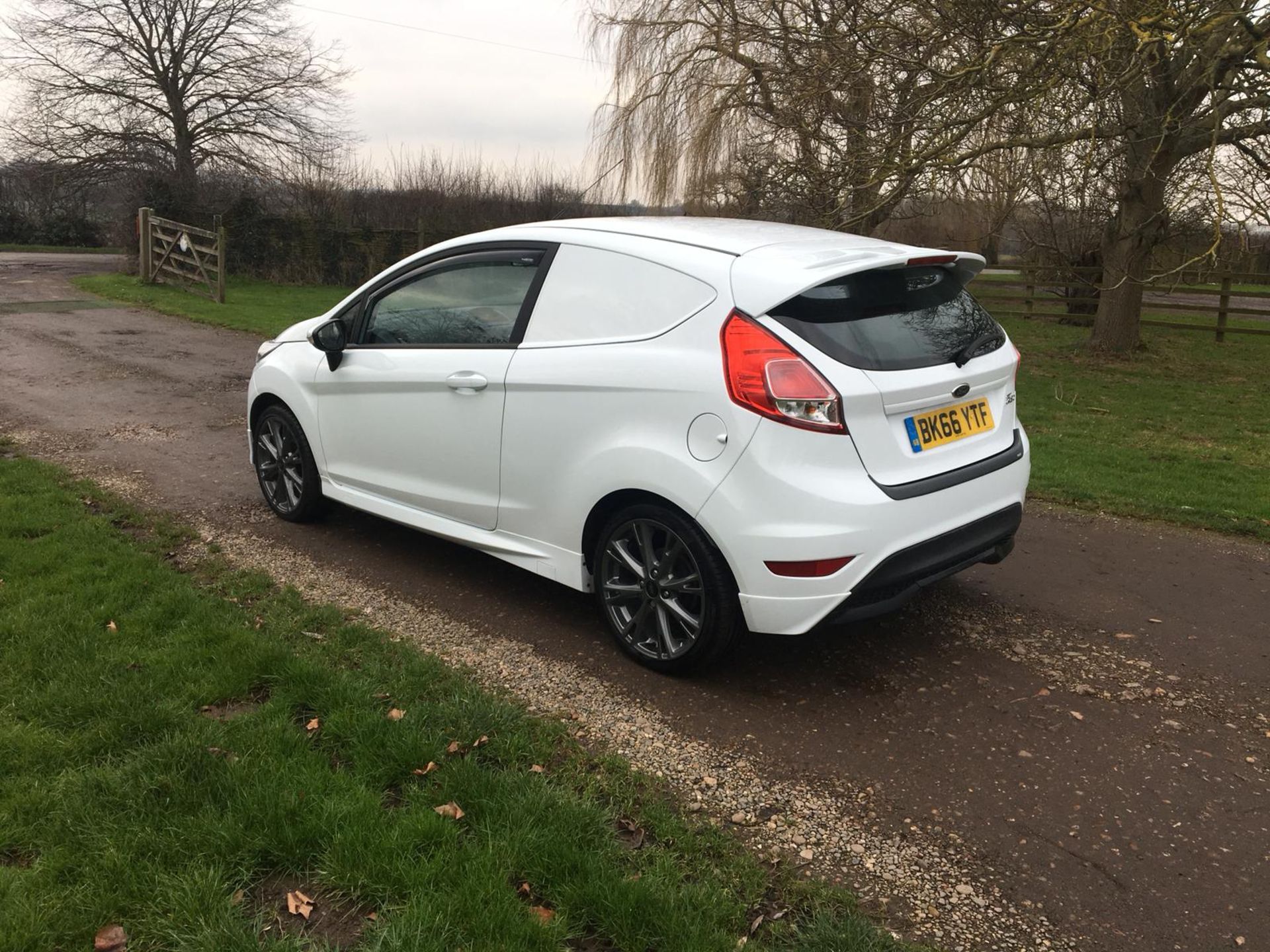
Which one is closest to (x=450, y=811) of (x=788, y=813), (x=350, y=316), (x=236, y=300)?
(x=788, y=813)

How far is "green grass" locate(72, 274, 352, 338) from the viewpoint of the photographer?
15.6 m

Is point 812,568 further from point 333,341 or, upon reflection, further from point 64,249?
point 64,249

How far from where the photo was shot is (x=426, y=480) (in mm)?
4648

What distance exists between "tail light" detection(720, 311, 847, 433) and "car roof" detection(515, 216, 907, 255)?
1.61 ft

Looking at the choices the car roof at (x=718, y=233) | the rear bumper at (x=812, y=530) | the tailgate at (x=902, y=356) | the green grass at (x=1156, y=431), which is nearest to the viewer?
the rear bumper at (x=812, y=530)

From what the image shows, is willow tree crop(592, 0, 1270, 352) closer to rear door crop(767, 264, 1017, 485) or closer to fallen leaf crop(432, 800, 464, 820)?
rear door crop(767, 264, 1017, 485)

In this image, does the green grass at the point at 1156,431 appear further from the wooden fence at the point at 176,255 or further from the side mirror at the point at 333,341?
the wooden fence at the point at 176,255

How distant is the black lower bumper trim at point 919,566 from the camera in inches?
135

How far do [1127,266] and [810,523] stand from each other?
46.2ft

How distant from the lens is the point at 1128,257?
1519 centimetres

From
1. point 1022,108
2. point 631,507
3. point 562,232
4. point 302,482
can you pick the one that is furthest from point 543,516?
point 1022,108

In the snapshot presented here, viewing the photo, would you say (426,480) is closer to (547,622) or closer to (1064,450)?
(547,622)

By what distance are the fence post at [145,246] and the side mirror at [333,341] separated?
1772 cm

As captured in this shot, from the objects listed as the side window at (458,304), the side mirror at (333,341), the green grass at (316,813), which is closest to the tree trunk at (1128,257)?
the side window at (458,304)
